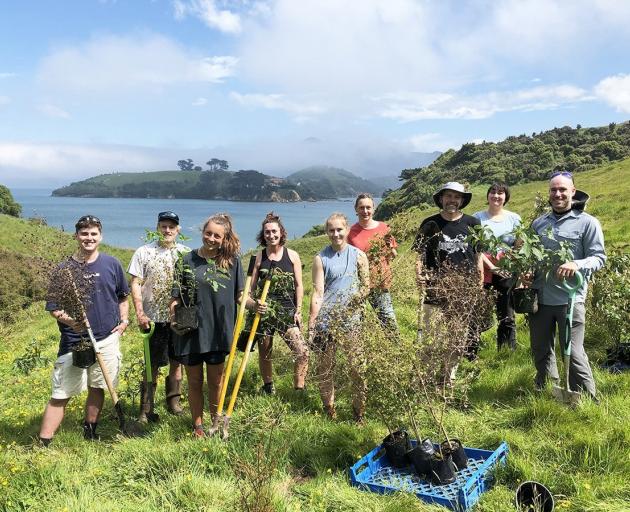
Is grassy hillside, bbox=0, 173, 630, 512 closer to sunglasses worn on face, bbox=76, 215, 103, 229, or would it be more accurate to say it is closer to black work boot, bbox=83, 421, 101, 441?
black work boot, bbox=83, 421, 101, 441

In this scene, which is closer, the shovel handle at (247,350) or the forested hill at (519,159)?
the shovel handle at (247,350)

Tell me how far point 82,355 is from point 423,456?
3.48 m

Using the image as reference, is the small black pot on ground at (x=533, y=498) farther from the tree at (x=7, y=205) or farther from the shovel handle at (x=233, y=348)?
the tree at (x=7, y=205)

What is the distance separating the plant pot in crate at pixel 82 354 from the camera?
5.09 meters

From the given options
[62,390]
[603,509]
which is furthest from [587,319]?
[62,390]

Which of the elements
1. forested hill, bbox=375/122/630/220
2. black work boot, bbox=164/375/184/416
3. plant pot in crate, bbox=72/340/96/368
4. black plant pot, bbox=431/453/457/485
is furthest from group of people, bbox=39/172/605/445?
forested hill, bbox=375/122/630/220

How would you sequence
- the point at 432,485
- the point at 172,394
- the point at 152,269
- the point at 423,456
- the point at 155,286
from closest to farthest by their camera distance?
the point at 432,485 → the point at 423,456 → the point at 155,286 → the point at 152,269 → the point at 172,394

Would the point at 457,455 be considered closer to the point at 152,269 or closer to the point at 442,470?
the point at 442,470

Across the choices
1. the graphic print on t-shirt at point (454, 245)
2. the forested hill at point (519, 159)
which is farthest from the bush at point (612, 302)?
the forested hill at point (519, 159)

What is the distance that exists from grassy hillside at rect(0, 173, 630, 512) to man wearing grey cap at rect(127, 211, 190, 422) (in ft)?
1.49

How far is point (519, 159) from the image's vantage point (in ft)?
196

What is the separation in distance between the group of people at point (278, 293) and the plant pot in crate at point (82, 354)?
111 millimetres

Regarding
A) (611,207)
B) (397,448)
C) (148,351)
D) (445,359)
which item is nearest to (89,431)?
(148,351)

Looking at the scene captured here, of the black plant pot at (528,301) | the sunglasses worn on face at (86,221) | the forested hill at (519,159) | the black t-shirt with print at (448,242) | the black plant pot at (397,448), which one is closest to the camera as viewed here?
the black plant pot at (397,448)
